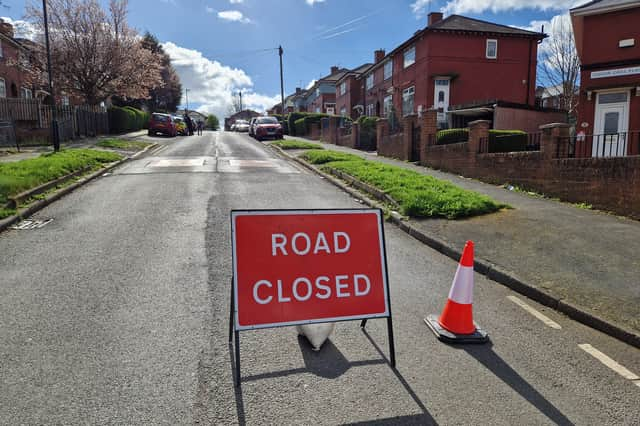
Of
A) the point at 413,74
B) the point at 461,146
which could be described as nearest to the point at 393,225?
the point at 461,146

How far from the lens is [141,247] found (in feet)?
19.8

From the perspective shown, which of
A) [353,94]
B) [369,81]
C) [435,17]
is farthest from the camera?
[353,94]

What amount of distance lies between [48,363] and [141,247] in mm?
2963

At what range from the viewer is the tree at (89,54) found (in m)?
27.4

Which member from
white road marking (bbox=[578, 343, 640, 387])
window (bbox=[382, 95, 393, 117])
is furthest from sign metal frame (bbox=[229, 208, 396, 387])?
window (bbox=[382, 95, 393, 117])

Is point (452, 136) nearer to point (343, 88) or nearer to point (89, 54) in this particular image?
point (89, 54)

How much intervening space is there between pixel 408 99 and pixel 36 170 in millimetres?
27741

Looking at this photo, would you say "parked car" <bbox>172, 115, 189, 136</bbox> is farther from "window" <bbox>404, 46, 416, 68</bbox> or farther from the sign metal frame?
the sign metal frame

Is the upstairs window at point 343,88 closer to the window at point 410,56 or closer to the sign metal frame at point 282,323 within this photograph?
the window at point 410,56

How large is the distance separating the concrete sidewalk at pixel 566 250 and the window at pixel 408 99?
24631mm

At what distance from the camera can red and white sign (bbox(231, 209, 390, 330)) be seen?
3.27m

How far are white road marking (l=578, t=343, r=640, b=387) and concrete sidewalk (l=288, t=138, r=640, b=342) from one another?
0.46m

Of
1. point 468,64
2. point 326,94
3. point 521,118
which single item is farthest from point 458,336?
point 326,94

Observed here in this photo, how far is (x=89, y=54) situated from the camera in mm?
27344
